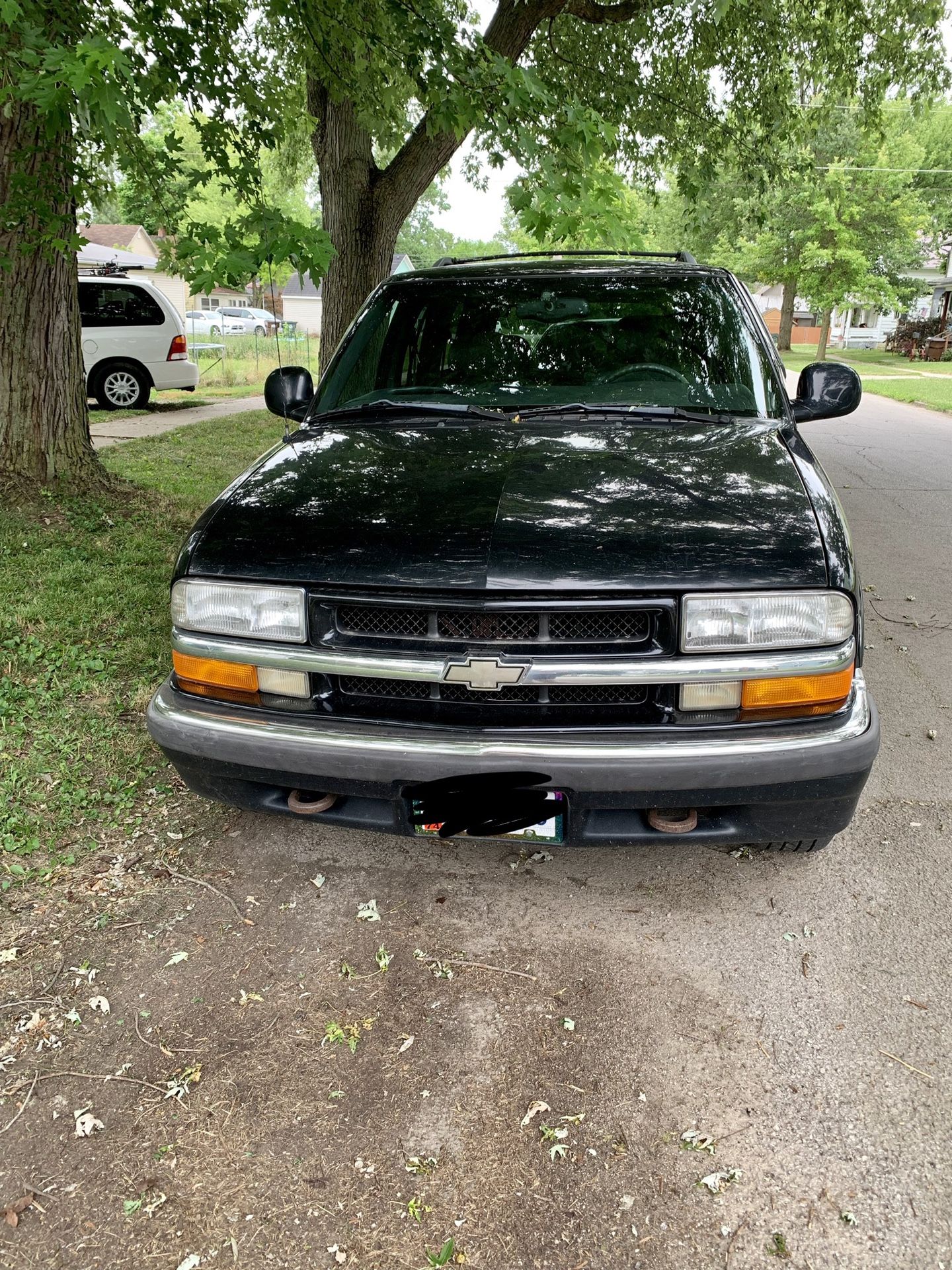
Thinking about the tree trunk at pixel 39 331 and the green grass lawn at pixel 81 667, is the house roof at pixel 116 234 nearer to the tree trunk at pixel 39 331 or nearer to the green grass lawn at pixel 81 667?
the tree trunk at pixel 39 331

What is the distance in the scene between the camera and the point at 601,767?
226 centimetres

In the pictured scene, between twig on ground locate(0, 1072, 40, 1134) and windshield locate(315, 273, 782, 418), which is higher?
windshield locate(315, 273, 782, 418)

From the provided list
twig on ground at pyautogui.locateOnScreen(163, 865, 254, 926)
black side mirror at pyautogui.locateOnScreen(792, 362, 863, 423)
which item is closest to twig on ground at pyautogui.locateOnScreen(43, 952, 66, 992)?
twig on ground at pyautogui.locateOnScreen(163, 865, 254, 926)

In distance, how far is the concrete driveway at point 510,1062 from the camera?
1805mm

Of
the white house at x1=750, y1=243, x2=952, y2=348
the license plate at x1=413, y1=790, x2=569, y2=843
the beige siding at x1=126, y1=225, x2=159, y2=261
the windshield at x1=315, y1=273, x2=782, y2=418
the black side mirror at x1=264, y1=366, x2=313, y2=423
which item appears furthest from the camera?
the beige siding at x1=126, y1=225, x2=159, y2=261

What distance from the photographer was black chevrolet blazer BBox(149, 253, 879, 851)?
89.5 inches

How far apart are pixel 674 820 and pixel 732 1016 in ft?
1.66

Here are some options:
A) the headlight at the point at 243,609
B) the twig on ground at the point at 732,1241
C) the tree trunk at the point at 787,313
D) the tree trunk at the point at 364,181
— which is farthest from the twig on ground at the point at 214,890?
the tree trunk at the point at 787,313

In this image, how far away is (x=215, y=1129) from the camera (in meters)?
2.02

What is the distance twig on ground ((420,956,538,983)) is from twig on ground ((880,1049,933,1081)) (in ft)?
2.86

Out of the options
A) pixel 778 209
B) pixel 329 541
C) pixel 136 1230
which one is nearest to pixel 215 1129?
pixel 136 1230

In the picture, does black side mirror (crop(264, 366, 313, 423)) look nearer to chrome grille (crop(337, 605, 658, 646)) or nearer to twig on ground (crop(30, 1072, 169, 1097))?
chrome grille (crop(337, 605, 658, 646))

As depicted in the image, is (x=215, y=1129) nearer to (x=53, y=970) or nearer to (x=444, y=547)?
(x=53, y=970)

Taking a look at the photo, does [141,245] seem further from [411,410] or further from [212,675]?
[212,675]
